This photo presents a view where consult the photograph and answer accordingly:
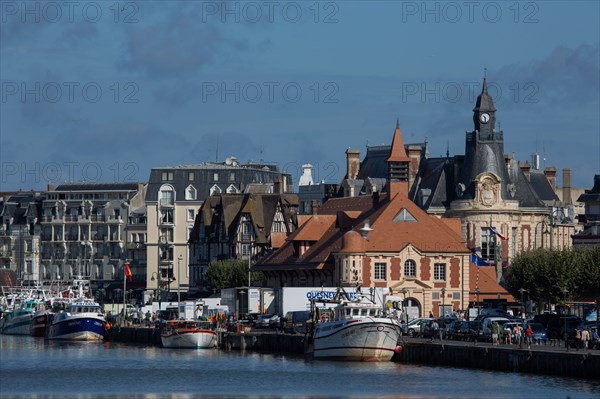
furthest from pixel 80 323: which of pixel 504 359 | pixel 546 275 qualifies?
→ pixel 504 359

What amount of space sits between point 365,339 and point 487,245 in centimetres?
6952

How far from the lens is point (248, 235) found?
194250 mm

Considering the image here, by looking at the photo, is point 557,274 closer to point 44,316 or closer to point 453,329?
point 453,329

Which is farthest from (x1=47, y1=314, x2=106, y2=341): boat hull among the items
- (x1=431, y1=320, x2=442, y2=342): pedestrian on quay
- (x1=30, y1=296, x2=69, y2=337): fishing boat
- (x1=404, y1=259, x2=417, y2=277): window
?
(x1=431, y1=320, x2=442, y2=342): pedestrian on quay

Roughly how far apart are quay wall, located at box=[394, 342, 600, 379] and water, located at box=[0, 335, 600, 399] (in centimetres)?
71

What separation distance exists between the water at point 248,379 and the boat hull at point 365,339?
1036mm

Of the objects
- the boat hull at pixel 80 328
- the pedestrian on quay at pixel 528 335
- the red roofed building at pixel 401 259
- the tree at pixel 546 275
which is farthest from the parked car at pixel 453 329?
the boat hull at pixel 80 328

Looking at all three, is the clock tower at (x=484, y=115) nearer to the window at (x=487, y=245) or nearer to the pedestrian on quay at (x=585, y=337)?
the window at (x=487, y=245)

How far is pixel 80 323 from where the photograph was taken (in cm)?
14975

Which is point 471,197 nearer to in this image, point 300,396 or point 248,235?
point 248,235

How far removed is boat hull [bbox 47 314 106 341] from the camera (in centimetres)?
14975

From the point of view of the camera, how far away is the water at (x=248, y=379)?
8931cm

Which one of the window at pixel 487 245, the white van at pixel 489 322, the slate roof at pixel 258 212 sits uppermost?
the slate roof at pixel 258 212

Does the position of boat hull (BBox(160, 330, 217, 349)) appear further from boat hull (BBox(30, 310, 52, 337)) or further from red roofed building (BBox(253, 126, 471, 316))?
boat hull (BBox(30, 310, 52, 337))
